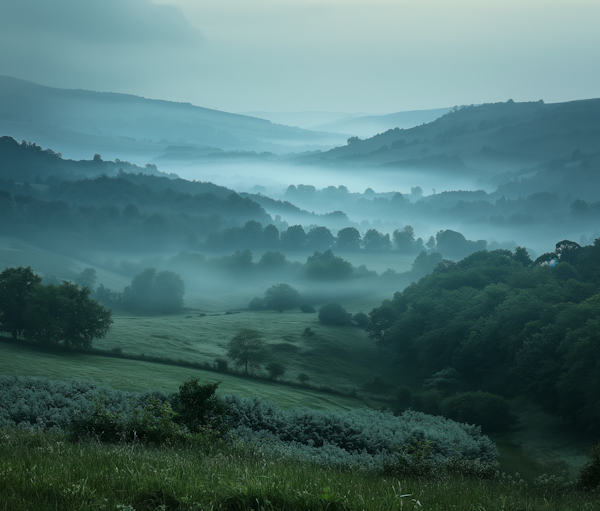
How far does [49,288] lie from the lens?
71938mm

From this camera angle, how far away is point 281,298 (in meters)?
141

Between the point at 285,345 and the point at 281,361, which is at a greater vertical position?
the point at 285,345

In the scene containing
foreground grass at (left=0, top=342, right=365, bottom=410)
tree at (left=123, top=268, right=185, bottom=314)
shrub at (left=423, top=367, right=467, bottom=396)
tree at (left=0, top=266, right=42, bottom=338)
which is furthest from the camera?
tree at (left=123, top=268, right=185, bottom=314)

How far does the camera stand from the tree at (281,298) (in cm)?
13952

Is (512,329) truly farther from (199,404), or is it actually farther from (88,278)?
(88,278)

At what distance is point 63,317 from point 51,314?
195 cm

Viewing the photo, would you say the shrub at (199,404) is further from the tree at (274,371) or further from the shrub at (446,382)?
the shrub at (446,382)

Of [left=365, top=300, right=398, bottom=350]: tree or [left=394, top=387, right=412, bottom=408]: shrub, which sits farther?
[left=365, top=300, right=398, bottom=350]: tree

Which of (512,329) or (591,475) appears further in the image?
(512,329)

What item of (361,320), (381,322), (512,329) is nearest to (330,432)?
(512,329)

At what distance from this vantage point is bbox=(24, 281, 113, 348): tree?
66.5 meters

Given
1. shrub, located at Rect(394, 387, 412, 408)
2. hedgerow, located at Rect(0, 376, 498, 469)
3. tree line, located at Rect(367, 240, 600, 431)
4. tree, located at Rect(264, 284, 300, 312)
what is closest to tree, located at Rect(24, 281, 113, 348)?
hedgerow, located at Rect(0, 376, 498, 469)

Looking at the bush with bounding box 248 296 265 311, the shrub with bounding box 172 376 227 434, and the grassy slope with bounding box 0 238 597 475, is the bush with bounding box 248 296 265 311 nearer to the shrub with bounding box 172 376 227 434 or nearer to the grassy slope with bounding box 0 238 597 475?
the grassy slope with bounding box 0 238 597 475

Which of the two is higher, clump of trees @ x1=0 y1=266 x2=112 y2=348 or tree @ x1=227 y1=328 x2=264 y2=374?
clump of trees @ x1=0 y1=266 x2=112 y2=348
